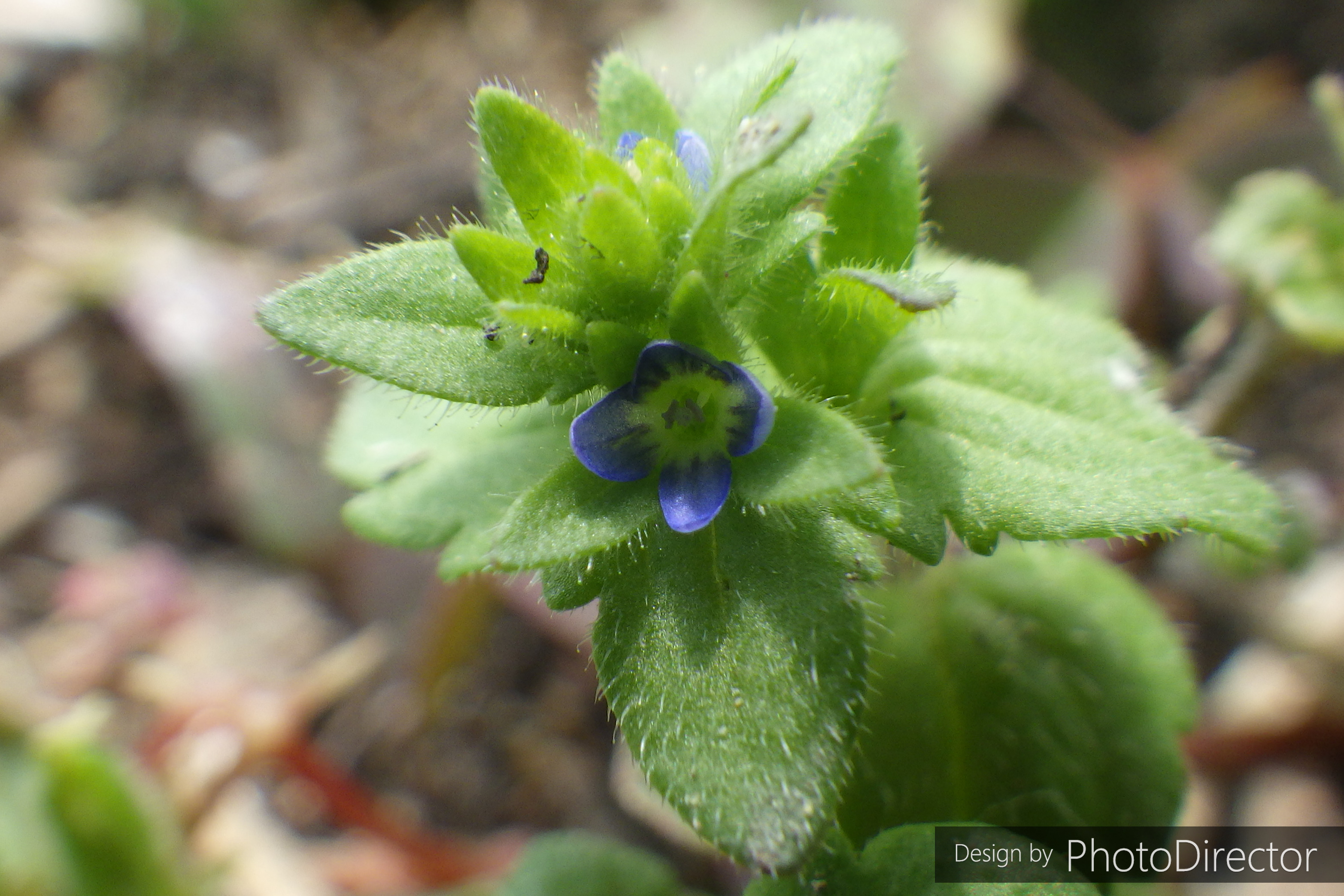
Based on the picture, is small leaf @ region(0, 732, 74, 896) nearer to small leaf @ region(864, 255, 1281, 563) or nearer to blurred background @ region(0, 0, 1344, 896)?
blurred background @ region(0, 0, 1344, 896)

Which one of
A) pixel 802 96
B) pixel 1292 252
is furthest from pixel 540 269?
pixel 1292 252

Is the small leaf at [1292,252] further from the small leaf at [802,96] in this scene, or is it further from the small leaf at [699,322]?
the small leaf at [699,322]

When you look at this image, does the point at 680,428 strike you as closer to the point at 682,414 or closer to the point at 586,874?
the point at 682,414

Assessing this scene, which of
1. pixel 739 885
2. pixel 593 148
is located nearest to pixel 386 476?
pixel 593 148

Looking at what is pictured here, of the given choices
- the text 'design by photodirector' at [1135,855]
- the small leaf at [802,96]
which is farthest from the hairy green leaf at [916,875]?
the small leaf at [802,96]

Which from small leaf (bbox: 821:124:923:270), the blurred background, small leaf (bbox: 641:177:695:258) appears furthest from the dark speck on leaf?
the blurred background

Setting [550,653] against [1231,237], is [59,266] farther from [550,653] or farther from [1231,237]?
[1231,237]
